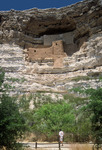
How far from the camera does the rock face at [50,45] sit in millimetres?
20672

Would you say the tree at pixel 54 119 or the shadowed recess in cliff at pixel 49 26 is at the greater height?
the shadowed recess in cliff at pixel 49 26

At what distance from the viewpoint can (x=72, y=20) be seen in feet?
80.9

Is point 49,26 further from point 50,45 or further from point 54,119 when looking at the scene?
point 54,119

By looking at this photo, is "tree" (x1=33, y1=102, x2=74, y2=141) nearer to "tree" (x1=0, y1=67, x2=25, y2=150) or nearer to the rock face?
"tree" (x1=0, y1=67, x2=25, y2=150)

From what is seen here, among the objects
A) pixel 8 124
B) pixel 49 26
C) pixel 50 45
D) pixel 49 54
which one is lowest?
pixel 8 124

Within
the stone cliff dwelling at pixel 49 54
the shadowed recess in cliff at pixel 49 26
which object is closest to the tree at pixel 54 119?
the stone cliff dwelling at pixel 49 54

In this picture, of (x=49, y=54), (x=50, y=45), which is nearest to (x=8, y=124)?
(x=49, y=54)

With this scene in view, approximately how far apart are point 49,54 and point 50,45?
1.81 meters

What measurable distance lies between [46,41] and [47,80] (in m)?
6.71

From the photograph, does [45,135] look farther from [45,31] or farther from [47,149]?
[45,31]

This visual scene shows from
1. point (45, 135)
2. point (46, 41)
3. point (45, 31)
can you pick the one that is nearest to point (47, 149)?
point (45, 135)

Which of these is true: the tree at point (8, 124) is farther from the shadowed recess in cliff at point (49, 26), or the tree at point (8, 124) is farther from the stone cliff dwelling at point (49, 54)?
the shadowed recess in cliff at point (49, 26)

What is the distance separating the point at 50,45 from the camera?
25.1 m

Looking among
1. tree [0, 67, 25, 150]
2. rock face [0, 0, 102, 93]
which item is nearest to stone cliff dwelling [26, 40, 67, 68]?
rock face [0, 0, 102, 93]
